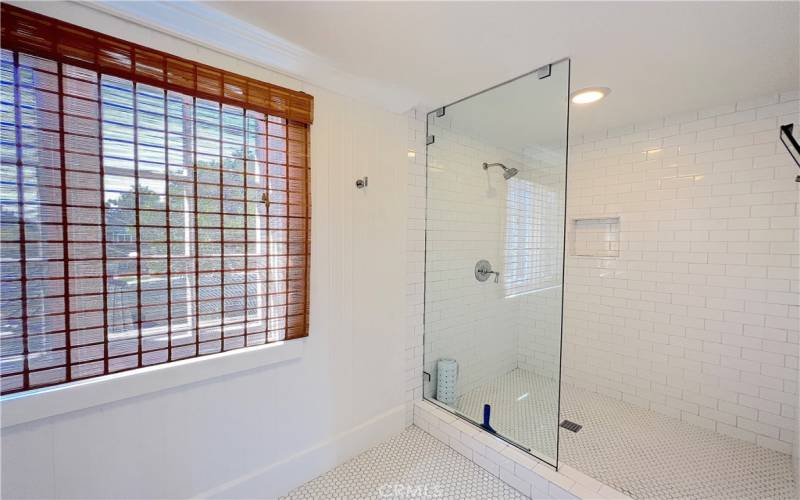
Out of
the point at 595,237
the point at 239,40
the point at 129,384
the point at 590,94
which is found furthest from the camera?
the point at 595,237

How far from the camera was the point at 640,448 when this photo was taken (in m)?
2.03

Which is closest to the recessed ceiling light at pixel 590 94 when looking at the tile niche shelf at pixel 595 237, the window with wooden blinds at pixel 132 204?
the tile niche shelf at pixel 595 237

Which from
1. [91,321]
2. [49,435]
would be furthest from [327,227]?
[49,435]

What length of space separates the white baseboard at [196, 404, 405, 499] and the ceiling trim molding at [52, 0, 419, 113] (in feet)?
6.67

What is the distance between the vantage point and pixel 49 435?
1.12 meters

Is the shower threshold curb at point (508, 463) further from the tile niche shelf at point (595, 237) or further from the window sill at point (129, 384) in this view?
the tile niche shelf at point (595, 237)

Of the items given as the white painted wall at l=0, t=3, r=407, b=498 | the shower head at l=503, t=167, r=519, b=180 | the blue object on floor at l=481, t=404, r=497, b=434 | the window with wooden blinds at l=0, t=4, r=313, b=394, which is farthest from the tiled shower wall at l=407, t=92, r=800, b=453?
the window with wooden blinds at l=0, t=4, r=313, b=394

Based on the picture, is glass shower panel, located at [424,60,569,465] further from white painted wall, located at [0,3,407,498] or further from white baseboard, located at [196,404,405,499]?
white baseboard, located at [196,404,405,499]

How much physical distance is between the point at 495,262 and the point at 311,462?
6.10 ft

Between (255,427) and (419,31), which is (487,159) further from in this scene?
(255,427)

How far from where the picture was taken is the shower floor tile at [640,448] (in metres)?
1.73

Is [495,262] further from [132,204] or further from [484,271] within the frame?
A: [132,204]

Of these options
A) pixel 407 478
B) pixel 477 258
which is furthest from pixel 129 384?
pixel 477 258

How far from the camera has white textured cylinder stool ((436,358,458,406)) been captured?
236 cm
